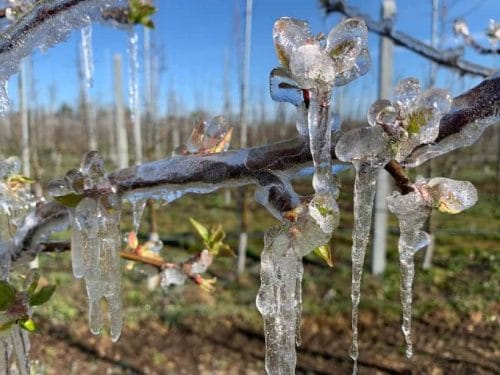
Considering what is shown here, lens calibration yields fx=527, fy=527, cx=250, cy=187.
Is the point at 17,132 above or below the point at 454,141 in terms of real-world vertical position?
below

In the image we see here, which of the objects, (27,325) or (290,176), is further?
(27,325)

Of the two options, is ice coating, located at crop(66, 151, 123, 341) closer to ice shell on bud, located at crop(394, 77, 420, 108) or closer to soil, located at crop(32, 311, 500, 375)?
ice shell on bud, located at crop(394, 77, 420, 108)

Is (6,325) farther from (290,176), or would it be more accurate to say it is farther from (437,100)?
(437,100)

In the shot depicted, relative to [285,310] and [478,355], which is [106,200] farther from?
[478,355]

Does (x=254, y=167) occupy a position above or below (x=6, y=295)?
above

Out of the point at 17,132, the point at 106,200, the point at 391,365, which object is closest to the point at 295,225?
the point at 106,200

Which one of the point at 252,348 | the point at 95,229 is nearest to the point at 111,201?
the point at 95,229
